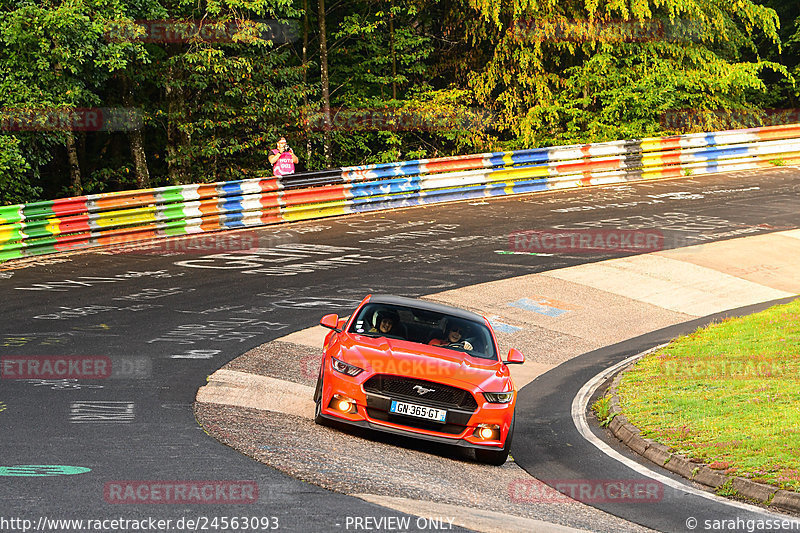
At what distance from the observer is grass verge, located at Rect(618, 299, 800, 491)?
9.74m

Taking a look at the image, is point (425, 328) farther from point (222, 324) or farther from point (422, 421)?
point (222, 324)

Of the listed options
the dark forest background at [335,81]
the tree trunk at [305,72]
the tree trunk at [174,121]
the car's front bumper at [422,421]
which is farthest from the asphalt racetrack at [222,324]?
the tree trunk at [174,121]

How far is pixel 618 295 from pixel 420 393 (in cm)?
1006

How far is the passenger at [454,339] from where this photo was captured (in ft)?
35.3

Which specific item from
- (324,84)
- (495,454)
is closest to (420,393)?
(495,454)

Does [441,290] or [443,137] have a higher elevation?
[443,137]

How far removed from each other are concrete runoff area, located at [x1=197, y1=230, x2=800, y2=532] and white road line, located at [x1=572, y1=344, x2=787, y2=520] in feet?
3.08

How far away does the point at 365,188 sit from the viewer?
2548 centimetres

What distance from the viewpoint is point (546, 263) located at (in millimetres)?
20531

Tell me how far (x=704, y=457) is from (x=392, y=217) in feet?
51.2

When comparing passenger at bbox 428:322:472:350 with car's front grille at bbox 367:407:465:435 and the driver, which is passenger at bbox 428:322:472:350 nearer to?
the driver

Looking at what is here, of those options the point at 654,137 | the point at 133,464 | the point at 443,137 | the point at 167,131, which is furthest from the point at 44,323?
the point at 654,137

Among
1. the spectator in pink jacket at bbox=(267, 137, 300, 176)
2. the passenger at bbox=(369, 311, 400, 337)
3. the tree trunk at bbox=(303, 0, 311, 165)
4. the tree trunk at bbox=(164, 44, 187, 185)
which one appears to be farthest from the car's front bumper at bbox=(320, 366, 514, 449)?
the tree trunk at bbox=(303, 0, 311, 165)

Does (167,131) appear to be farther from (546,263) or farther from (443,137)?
(546,263)
